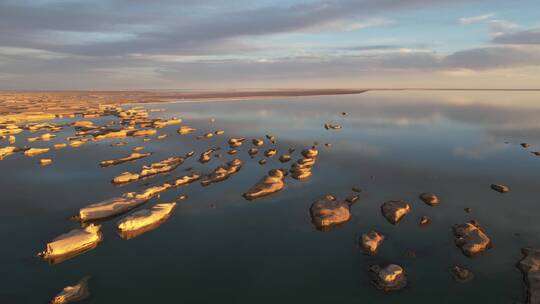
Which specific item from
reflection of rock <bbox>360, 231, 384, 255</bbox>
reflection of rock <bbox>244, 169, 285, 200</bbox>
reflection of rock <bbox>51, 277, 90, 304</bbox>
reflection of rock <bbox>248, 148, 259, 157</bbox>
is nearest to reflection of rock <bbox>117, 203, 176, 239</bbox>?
reflection of rock <bbox>51, 277, 90, 304</bbox>

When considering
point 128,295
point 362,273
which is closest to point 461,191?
point 362,273

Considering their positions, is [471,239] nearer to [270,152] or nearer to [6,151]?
[270,152]

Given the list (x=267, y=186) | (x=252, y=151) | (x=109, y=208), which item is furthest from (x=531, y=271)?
(x=252, y=151)

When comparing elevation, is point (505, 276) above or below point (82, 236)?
below

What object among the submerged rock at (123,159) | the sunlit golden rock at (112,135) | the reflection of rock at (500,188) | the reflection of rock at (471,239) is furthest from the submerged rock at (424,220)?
the sunlit golden rock at (112,135)

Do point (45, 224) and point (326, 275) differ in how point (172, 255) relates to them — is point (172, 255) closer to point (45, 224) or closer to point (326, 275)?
point (326, 275)

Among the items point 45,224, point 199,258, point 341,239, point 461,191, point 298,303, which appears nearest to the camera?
point 298,303
